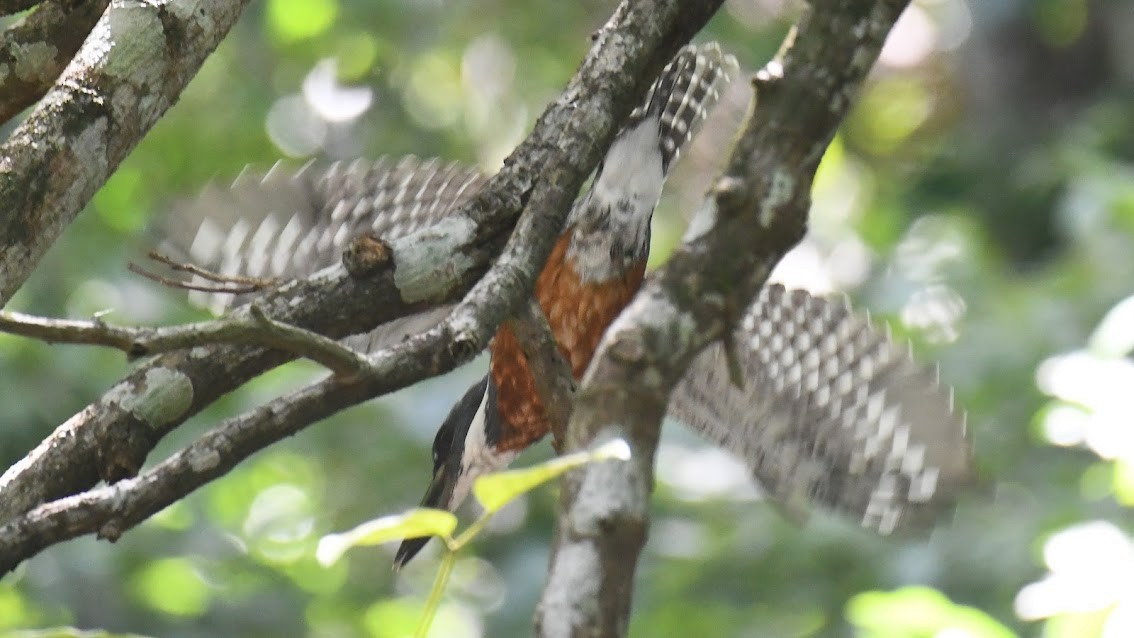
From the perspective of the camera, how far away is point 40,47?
1982mm

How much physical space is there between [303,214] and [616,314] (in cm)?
67

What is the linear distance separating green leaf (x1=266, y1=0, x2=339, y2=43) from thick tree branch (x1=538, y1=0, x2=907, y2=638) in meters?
3.94

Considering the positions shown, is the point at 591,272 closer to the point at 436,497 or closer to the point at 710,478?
the point at 436,497

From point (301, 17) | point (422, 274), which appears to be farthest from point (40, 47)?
point (301, 17)

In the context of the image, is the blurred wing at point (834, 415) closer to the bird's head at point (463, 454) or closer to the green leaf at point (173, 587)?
the bird's head at point (463, 454)

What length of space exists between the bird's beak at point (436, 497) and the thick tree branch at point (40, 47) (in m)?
1.21

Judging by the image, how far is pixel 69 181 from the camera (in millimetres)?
1597

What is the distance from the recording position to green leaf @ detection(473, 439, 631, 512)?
105cm

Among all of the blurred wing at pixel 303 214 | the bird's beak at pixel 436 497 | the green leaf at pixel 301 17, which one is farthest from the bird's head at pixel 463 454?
the green leaf at pixel 301 17

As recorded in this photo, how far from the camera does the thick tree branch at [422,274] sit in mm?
1761

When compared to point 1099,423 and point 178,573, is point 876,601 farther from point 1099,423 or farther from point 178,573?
point 178,573

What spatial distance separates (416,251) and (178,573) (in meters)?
2.64

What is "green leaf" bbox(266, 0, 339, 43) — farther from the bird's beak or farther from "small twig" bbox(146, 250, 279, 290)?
"small twig" bbox(146, 250, 279, 290)

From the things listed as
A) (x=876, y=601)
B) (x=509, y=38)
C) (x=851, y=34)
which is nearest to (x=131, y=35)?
(x=851, y=34)
